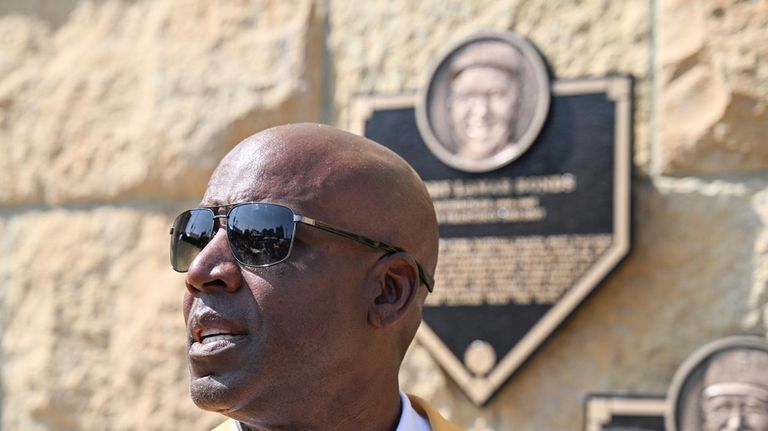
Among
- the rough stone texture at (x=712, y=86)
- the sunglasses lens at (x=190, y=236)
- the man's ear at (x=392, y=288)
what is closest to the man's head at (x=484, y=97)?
the rough stone texture at (x=712, y=86)

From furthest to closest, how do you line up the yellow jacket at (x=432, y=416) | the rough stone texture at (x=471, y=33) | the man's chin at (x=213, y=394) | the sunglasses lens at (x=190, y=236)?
the rough stone texture at (x=471, y=33) < the yellow jacket at (x=432, y=416) < the sunglasses lens at (x=190, y=236) < the man's chin at (x=213, y=394)

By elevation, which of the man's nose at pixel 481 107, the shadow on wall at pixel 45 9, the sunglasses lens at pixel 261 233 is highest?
the shadow on wall at pixel 45 9

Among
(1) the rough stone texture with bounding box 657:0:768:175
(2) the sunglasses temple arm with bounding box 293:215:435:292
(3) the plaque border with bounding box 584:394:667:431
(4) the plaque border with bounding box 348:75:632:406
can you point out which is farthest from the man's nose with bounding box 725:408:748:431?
(2) the sunglasses temple arm with bounding box 293:215:435:292

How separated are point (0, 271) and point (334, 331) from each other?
6.91ft

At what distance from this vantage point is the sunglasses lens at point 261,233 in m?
1.75

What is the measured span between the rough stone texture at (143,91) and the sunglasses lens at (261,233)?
1.49 meters

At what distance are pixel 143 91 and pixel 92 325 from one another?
2.34 ft

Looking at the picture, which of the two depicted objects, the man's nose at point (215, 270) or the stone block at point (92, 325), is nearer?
the man's nose at point (215, 270)

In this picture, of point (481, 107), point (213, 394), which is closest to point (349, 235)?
point (213, 394)

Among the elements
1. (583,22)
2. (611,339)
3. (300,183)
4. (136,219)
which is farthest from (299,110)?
(300,183)

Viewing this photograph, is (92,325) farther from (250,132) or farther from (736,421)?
(736,421)

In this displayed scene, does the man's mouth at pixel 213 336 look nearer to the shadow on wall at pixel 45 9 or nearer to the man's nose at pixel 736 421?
the man's nose at pixel 736 421

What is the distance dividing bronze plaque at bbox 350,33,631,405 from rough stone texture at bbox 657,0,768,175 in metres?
0.11

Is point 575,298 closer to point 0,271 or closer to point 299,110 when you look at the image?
point 299,110
